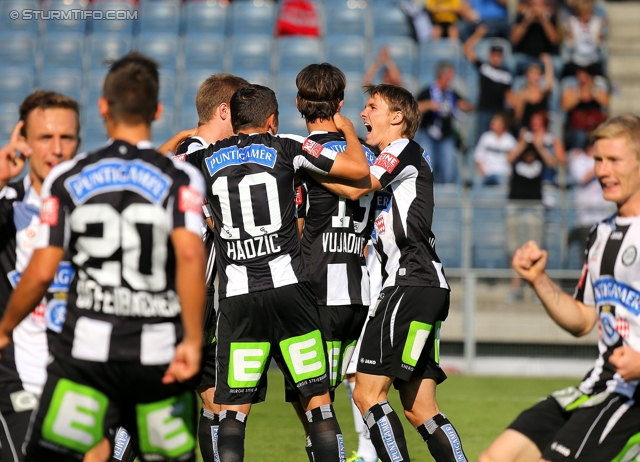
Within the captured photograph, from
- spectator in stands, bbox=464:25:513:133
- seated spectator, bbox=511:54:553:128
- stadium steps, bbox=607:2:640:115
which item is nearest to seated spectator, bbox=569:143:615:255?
seated spectator, bbox=511:54:553:128

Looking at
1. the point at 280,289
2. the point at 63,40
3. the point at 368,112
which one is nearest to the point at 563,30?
the point at 63,40

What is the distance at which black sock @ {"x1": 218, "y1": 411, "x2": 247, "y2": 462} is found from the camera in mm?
5215

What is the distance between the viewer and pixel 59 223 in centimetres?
369

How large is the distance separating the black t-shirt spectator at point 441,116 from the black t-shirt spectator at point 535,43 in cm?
222

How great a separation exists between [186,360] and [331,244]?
2.15m

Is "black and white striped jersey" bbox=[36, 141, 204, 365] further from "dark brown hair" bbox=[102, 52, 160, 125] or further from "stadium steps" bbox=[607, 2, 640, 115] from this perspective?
"stadium steps" bbox=[607, 2, 640, 115]

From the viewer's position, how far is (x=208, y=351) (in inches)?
238

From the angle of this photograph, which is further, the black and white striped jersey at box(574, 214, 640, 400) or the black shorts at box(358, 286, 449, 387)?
the black shorts at box(358, 286, 449, 387)

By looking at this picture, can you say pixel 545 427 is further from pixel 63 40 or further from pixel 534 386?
pixel 63 40

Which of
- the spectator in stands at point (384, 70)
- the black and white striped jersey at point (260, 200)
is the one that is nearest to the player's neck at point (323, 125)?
the black and white striped jersey at point (260, 200)

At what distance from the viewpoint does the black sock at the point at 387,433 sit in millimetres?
5438

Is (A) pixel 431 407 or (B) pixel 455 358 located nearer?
(A) pixel 431 407

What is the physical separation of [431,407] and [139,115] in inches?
110

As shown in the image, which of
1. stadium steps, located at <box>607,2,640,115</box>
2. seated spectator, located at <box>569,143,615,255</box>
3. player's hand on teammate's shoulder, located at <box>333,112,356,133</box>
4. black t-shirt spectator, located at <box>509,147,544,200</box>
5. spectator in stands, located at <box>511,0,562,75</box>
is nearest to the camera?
player's hand on teammate's shoulder, located at <box>333,112,356,133</box>
